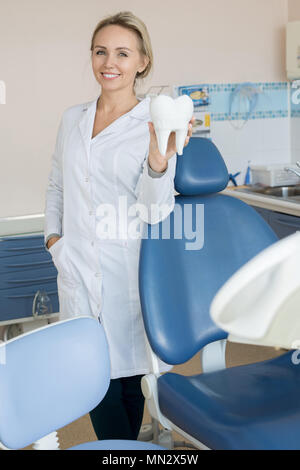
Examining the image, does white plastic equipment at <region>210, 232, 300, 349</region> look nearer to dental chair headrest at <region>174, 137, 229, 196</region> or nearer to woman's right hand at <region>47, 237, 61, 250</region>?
dental chair headrest at <region>174, 137, 229, 196</region>

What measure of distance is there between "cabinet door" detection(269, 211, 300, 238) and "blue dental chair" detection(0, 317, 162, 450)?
1.89 m

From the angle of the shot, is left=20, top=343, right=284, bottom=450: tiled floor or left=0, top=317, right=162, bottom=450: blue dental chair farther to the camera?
left=20, top=343, right=284, bottom=450: tiled floor

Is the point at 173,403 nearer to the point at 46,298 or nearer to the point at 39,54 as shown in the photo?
the point at 46,298

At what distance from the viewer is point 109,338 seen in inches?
67.7

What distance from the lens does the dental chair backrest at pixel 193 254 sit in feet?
5.34

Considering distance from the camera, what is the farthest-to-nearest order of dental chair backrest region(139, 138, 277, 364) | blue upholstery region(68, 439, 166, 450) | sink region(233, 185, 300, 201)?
sink region(233, 185, 300, 201) → dental chair backrest region(139, 138, 277, 364) → blue upholstery region(68, 439, 166, 450)

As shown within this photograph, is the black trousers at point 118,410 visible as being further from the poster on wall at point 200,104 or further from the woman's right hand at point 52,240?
the poster on wall at point 200,104

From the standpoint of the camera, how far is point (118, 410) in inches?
69.5

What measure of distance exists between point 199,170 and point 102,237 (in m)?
0.33

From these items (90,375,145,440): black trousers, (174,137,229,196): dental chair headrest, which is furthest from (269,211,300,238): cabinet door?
(90,375,145,440): black trousers

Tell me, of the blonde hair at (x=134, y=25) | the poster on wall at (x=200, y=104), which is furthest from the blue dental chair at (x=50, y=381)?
the poster on wall at (x=200, y=104)

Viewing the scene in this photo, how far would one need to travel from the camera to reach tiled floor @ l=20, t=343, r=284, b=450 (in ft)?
7.89

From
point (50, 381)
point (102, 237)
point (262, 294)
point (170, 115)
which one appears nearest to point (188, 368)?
point (102, 237)
